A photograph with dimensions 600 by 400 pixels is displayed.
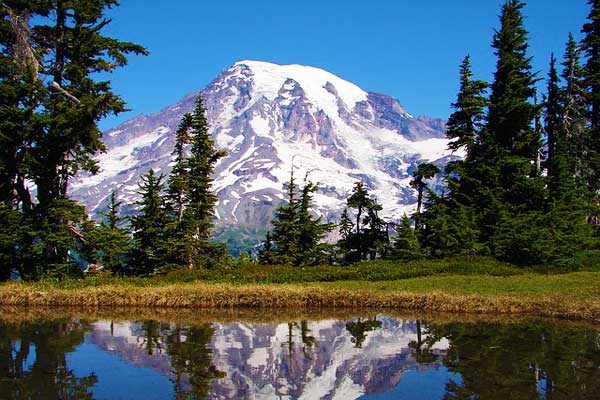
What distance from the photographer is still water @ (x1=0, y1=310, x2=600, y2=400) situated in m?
15.7

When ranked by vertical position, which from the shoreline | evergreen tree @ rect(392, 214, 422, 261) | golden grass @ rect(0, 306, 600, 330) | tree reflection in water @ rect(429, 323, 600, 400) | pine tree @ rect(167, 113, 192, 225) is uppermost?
pine tree @ rect(167, 113, 192, 225)

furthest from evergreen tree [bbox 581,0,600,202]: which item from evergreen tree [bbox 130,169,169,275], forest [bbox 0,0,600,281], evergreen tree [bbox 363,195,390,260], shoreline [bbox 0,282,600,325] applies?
evergreen tree [bbox 130,169,169,275]

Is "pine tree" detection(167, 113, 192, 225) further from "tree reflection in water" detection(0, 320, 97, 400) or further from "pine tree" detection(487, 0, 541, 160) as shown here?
"pine tree" detection(487, 0, 541, 160)

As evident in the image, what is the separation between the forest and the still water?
937 cm

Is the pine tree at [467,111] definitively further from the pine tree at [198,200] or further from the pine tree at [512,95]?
the pine tree at [198,200]

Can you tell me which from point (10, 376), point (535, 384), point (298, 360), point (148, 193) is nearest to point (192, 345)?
point (298, 360)

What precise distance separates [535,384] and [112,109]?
27.2 m

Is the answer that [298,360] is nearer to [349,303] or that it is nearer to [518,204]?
[349,303]

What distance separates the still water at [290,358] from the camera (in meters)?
15.7

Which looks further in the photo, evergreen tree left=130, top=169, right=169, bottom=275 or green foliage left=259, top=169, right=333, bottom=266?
green foliage left=259, top=169, right=333, bottom=266

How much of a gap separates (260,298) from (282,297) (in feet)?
3.99

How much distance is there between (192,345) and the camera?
20938 mm

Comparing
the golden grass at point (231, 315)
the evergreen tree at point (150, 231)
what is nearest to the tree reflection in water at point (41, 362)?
the golden grass at point (231, 315)

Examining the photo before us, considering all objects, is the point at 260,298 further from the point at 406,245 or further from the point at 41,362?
the point at 406,245
